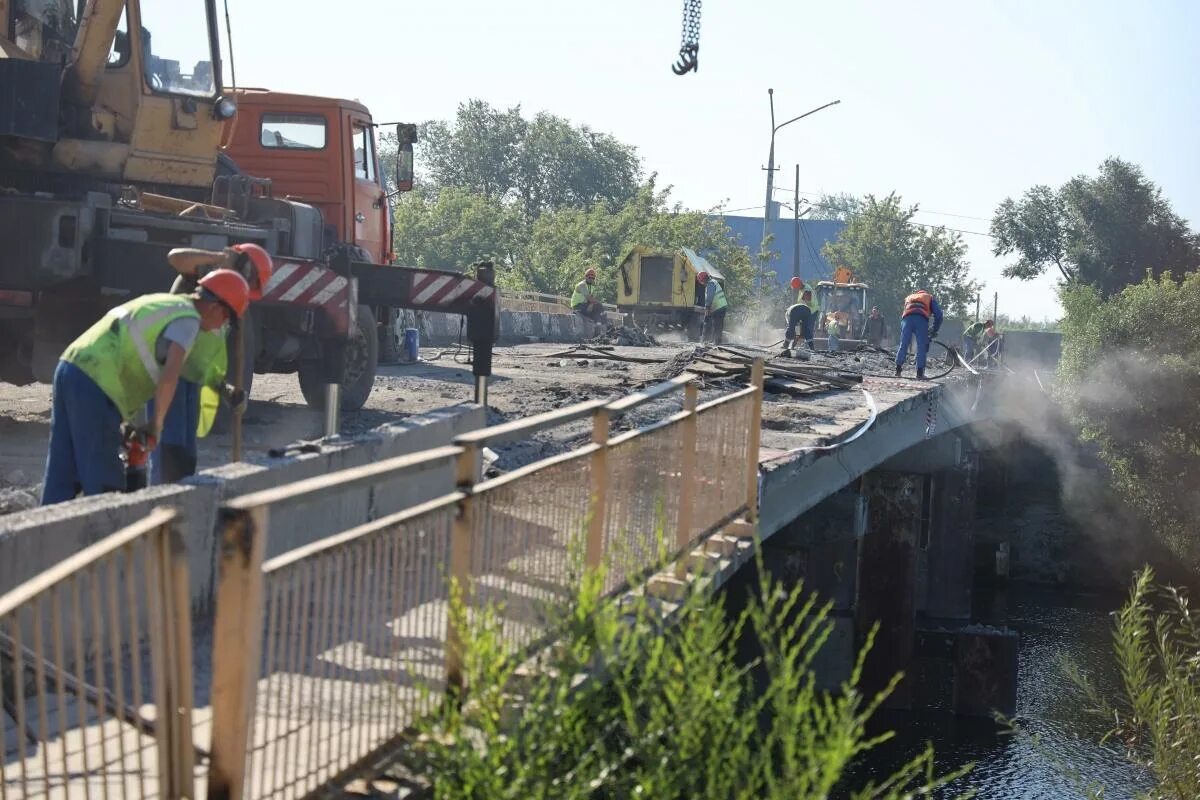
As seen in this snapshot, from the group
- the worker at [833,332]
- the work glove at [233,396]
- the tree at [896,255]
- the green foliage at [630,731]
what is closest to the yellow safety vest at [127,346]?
the work glove at [233,396]

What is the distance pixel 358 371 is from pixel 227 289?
19.7 ft

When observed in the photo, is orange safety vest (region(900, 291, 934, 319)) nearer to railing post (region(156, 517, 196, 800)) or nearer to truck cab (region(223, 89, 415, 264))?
truck cab (region(223, 89, 415, 264))

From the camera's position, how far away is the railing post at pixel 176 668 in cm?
305

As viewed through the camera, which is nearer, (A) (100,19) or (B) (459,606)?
(B) (459,606)

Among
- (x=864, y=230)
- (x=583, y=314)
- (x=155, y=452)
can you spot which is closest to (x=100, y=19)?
(x=155, y=452)

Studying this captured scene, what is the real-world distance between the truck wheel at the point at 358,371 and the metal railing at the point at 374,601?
22.8 ft

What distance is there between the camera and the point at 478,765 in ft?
11.3

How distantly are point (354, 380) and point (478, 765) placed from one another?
8.92 m

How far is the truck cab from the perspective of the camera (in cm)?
1418

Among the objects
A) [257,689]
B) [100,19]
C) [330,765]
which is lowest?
[330,765]

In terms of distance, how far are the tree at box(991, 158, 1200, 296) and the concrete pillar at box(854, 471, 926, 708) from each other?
45.0 metres

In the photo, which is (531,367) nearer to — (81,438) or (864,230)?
(81,438)

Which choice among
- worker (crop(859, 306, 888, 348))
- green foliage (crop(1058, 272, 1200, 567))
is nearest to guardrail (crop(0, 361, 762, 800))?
green foliage (crop(1058, 272, 1200, 567))

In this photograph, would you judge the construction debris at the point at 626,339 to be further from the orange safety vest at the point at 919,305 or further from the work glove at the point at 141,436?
the work glove at the point at 141,436
